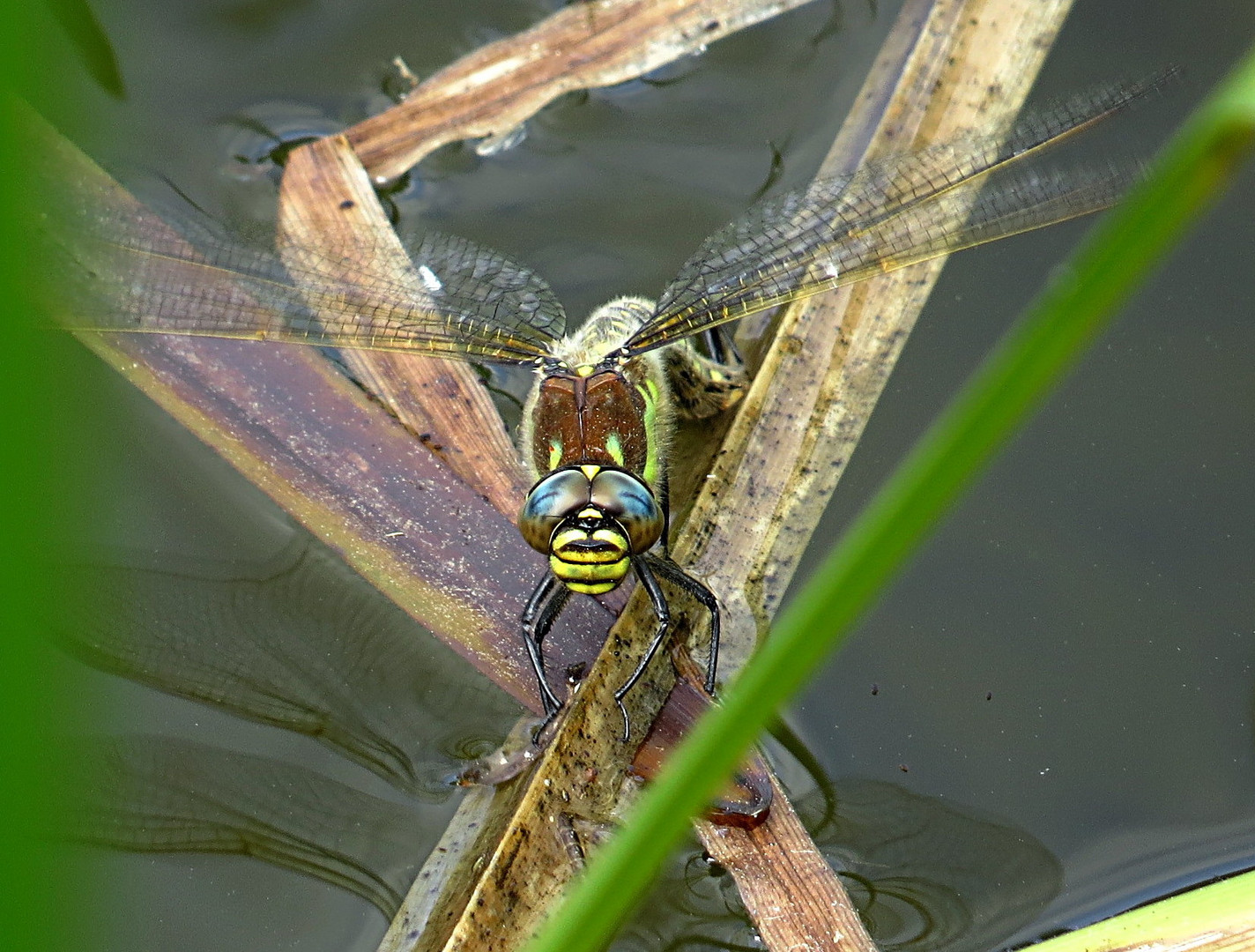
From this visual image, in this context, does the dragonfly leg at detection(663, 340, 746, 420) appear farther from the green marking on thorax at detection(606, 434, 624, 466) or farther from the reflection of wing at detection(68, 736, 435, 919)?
the reflection of wing at detection(68, 736, 435, 919)

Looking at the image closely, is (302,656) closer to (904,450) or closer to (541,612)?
(541,612)

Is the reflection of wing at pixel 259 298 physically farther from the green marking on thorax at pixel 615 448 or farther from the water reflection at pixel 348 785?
the water reflection at pixel 348 785

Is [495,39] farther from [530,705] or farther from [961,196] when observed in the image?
[530,705]

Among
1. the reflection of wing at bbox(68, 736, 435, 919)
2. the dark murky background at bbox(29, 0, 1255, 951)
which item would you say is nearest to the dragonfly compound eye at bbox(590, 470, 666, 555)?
the dark murky background at bbox(29, 0, 1255, 951)

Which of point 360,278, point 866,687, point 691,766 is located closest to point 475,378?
point 360,278

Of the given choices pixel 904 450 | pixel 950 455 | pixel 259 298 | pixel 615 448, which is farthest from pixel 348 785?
pixel 950 455
